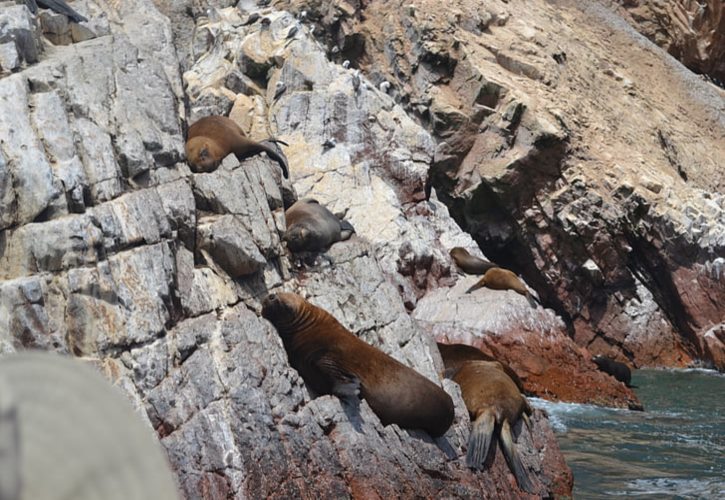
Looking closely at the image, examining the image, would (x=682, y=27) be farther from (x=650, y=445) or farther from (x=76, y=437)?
(x=76, y=437)

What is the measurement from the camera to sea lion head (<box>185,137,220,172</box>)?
9055mm

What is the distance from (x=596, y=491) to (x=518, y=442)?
786mm

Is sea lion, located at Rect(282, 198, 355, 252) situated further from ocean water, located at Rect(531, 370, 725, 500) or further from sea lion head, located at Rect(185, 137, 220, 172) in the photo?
ocean water, located at Rect(531, 370, 725, 500)

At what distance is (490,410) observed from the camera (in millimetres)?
8148

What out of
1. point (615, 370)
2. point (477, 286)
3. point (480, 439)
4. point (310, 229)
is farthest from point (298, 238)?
point (615, 370)

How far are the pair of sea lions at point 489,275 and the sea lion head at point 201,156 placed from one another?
5880 mm

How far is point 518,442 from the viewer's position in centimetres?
825

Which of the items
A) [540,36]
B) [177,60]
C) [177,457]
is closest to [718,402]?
[177,60]

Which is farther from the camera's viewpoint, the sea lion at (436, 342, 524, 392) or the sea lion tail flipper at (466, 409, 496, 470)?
the sea lion at (436, 342, 524, 392)

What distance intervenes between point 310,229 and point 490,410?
2451 millimetres

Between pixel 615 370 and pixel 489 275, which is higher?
pixel 489 275

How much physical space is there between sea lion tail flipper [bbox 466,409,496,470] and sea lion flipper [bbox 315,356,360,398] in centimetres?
117

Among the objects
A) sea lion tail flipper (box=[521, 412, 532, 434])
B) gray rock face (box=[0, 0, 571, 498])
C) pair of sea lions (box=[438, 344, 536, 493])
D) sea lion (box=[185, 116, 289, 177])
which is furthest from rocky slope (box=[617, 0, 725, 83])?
sea lion tail flipper (box=[521, 412, 532, 434])

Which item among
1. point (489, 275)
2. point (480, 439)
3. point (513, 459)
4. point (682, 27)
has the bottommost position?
point (489, 275)
